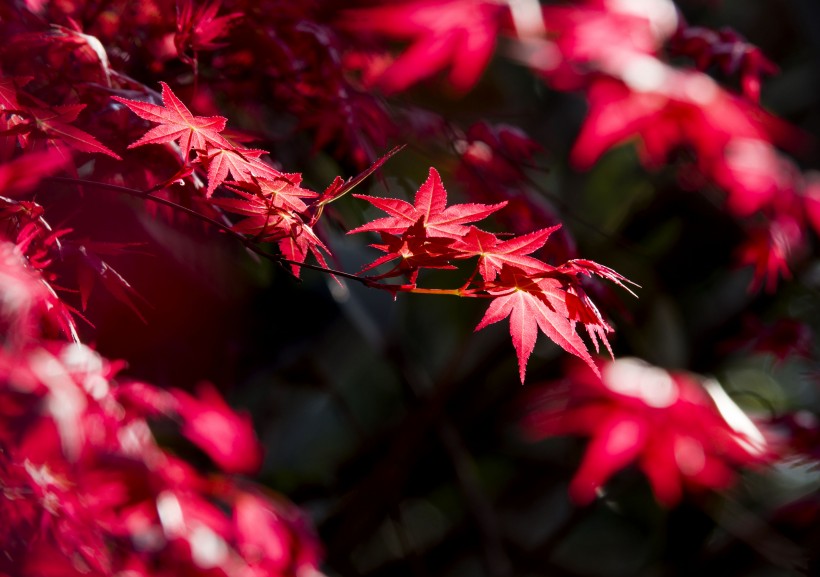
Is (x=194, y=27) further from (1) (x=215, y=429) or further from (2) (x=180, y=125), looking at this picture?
(1) (x=215, y=429)

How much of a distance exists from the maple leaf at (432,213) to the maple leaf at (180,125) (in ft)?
0.45

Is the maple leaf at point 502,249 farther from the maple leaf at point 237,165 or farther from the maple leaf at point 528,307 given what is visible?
the maple leaf at point 237,165

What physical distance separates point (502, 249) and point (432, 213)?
0.06 meters

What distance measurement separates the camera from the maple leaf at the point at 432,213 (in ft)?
1.73

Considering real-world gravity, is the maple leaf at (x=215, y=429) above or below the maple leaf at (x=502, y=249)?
below

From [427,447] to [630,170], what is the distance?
1247 millimetres

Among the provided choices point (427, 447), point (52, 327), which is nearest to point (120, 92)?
point (52, 327)

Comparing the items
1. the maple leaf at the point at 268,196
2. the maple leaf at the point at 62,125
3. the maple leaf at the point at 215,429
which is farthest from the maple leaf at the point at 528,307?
the maple leaf at the point at 215,429

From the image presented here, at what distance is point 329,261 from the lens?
1767mm

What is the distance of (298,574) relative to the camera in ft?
3.51

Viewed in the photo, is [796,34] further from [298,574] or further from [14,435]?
[14,435]

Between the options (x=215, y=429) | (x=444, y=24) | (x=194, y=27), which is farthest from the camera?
(x=215, y=429)

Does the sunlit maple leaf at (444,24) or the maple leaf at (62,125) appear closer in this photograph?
the maple leaf at (62,125)

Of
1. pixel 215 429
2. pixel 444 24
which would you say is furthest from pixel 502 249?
pixel 215 429
